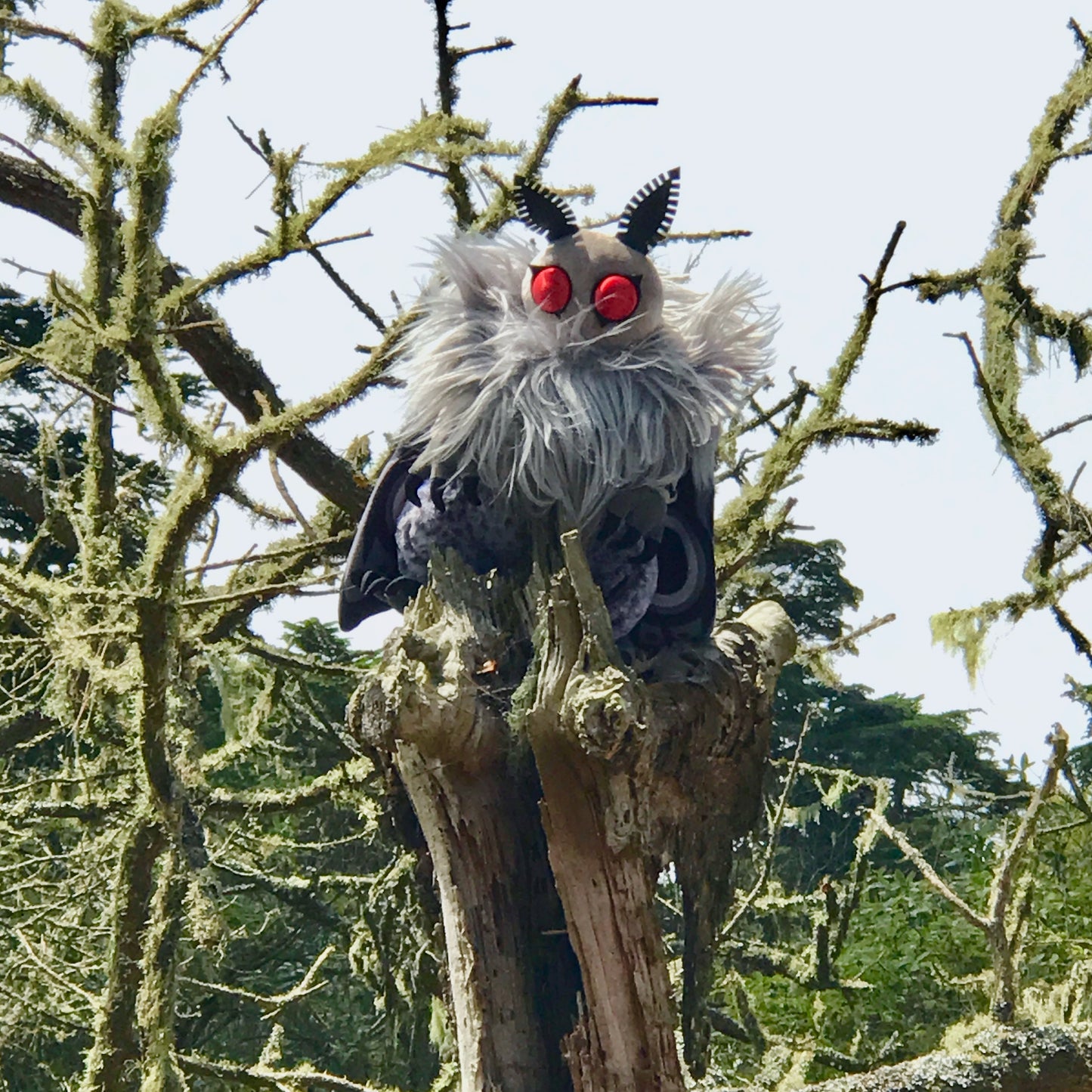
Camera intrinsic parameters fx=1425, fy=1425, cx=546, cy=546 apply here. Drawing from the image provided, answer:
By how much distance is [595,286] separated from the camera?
3.29m

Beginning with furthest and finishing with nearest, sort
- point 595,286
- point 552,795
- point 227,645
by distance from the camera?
1. point 227,645
2. point 595,286
3. point 552,795

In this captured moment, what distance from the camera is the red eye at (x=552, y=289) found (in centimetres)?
328

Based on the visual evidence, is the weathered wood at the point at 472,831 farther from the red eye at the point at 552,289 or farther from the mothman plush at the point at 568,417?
the red eye at the point at 552,289

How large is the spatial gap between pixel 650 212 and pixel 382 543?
102cm

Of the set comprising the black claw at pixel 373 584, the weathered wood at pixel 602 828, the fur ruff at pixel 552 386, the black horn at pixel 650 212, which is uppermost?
the black horn at pixel 650 212

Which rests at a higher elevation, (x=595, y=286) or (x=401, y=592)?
(x=595, y=286)

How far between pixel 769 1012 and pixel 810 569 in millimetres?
4301

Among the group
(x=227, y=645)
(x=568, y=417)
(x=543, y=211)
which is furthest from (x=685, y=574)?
(x=227, y=645)

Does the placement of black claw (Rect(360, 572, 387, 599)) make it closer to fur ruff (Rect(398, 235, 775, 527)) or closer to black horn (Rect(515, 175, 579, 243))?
fur ruff (Rect(398, 235, 775, 527))

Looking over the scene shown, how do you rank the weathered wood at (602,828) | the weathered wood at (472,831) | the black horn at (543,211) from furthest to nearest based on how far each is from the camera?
1. the black horn at (543,211)
2. the weathered wood at (472,831)
3. the weathered wood at (602,828)

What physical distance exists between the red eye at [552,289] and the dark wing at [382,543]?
1.57 feet

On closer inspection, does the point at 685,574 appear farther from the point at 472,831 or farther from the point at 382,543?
the point at 472,831

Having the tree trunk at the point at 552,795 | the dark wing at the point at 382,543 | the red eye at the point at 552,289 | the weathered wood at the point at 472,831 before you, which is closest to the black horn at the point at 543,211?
the red eye at the point at 552,289

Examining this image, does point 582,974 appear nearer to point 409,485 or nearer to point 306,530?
point 409,485
